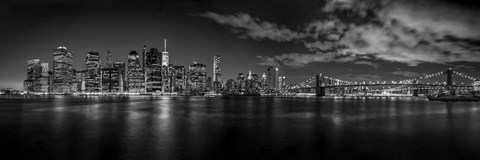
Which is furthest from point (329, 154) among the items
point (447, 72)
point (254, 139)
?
point (447, 72)

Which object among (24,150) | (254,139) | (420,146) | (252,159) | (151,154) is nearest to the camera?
(252,159)

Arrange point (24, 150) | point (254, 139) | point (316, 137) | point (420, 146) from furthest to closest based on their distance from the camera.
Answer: point (316, 137) < point (254, 139) < point (420, 146) < point (24, 150)

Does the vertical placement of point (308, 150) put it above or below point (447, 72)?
below

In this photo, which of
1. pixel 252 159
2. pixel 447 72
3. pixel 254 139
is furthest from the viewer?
pixel 447 72

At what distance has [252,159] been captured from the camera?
12.2 m

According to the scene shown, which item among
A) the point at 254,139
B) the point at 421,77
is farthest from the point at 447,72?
the point at 254,139

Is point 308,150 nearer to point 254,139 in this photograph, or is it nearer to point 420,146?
point 254,139

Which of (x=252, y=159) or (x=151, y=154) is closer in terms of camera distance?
(x=252, y=159)

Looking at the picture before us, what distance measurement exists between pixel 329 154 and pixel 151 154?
703cm

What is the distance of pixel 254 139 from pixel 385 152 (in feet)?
20.2

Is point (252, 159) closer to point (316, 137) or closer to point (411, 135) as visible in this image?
point (316, 137)

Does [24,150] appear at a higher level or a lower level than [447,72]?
lower

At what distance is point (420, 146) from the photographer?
15.3 m

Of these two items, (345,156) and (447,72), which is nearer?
(345,156)
